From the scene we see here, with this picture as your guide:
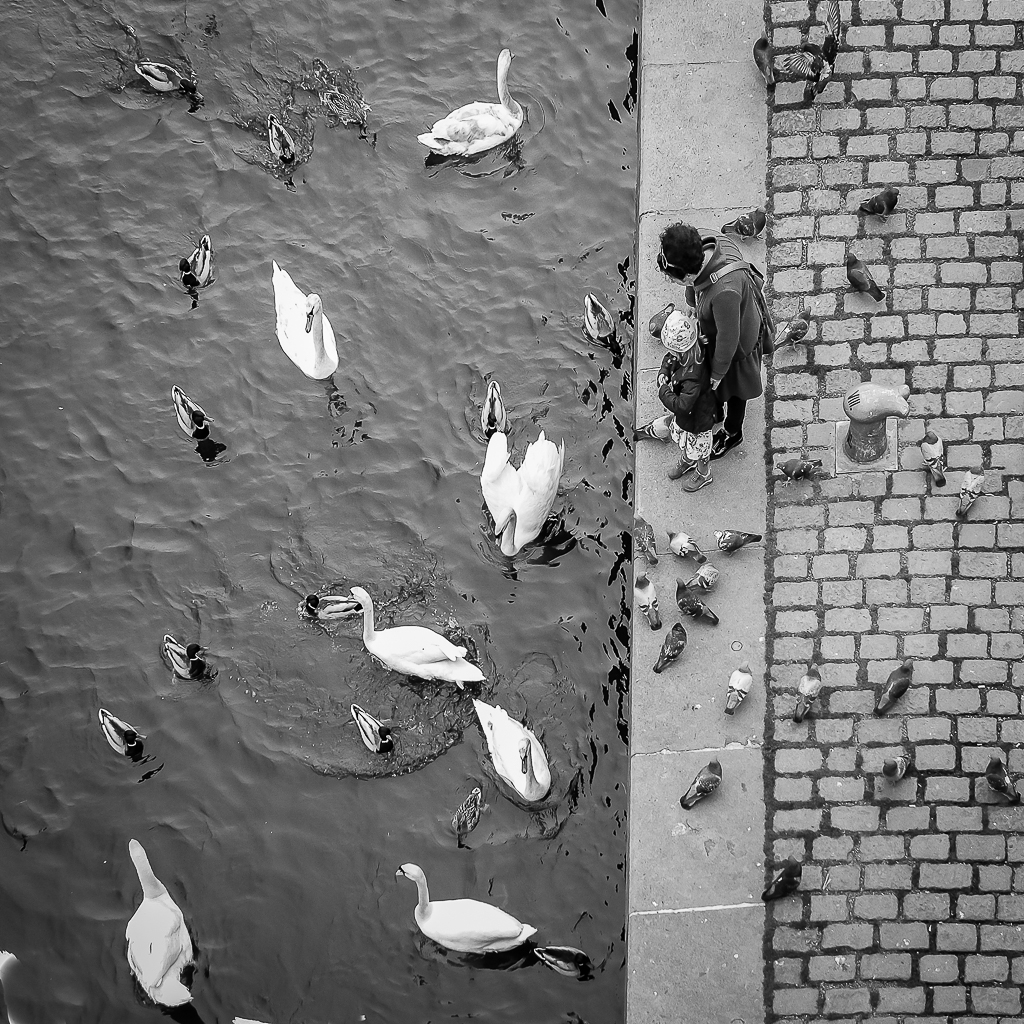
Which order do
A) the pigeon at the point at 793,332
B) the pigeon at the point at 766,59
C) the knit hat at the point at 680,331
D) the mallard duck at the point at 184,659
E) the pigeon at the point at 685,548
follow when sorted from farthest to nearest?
the pigeon at the point at 766,59, the pigeon at the point at 793,332, the mallard duck at the point at 184,659, the pigeon at the point at 685,548, the knit hat at the point at 680,331

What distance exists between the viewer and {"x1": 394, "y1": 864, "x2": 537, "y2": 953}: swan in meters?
7.22

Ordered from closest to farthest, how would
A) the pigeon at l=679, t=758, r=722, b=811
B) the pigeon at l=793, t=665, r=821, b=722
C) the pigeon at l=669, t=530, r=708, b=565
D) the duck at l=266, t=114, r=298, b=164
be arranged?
1. the pigeon at l=679, t=758, r=722, b=811
2. the pigeon at l=793, t=665, r=821, b=722
3. the pigeon at l=669, t=530, r=708, b=565
4. the duck at l=266, t=114, r=298, b=164

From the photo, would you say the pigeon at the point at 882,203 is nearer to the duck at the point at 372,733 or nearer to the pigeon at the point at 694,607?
the pigeon at the point at 694,607

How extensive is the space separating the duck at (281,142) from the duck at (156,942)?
592 cm

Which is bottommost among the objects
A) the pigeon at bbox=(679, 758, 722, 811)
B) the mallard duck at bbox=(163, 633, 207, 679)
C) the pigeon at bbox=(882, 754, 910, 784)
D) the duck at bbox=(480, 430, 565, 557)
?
the pigeon at bbox=(679, 758, 722, 811)

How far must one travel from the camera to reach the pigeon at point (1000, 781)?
286 inches

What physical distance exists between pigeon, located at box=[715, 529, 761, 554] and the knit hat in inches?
61.3

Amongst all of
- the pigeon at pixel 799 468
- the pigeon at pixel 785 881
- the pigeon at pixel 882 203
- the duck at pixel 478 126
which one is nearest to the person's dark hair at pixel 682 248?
the pigeon at pixel 799 468

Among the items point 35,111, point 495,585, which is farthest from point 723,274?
point 35,111

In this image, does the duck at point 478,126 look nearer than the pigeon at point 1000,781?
No

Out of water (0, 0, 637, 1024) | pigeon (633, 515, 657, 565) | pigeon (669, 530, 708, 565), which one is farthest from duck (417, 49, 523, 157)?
pigeon (669, 530, 708, 565)

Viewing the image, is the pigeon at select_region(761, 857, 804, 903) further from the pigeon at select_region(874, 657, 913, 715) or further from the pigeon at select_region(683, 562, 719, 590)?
the pigeon at select_region(683, 562, 719, 590)

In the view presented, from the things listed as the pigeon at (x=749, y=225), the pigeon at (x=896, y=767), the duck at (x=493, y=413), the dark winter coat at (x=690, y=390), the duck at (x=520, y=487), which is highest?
the pigeon at (x=749, y=225)

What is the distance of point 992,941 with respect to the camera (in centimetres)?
718
